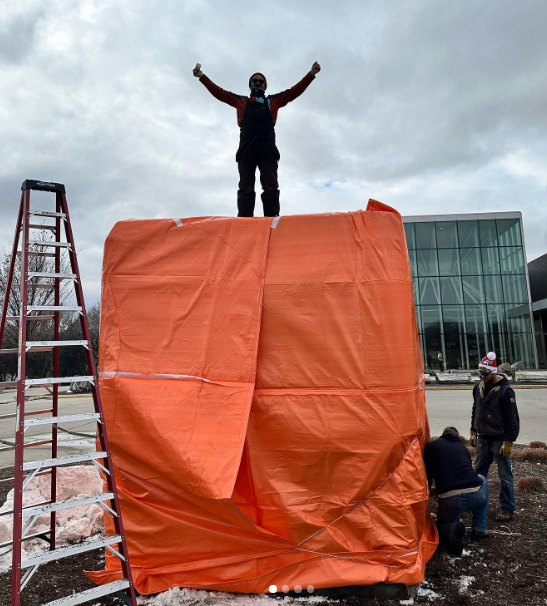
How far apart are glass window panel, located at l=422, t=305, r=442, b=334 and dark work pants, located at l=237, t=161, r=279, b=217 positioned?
23.3m

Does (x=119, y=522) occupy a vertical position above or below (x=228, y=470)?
below

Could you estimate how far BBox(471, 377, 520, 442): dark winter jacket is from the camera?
16.7 feet

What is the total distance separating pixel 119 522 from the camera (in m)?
3.08

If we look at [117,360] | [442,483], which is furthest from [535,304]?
[117,360]

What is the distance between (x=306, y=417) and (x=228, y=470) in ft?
2.42

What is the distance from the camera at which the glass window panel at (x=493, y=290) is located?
89.2 ft

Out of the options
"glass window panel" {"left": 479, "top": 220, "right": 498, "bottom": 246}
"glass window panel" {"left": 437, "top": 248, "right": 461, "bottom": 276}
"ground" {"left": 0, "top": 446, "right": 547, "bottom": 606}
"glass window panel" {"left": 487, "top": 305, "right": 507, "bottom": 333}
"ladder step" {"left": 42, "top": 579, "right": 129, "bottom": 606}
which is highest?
"glass window panel" {"left": 479, "top": 220, "right": 498, "bottom": 246}

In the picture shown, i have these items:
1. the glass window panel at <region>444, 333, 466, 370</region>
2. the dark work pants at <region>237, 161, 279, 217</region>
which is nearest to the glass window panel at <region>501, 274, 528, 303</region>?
the glass window panel at <region>444, 333, 466, 370</region>

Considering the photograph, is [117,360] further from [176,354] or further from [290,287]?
[290,287]

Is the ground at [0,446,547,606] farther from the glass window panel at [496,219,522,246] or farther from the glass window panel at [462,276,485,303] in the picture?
the glass window panel at [496,219,522,246]

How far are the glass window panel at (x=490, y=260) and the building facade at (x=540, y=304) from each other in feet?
13.7

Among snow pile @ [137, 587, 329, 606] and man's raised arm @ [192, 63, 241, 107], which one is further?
man's raised arm @ [192, 63, 241, 107]

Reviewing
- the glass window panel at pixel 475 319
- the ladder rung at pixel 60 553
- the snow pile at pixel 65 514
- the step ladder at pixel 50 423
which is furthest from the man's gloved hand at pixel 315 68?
the glass window panel at pixel 475 319

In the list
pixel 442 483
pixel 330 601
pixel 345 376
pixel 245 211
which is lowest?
pixel 330 601
